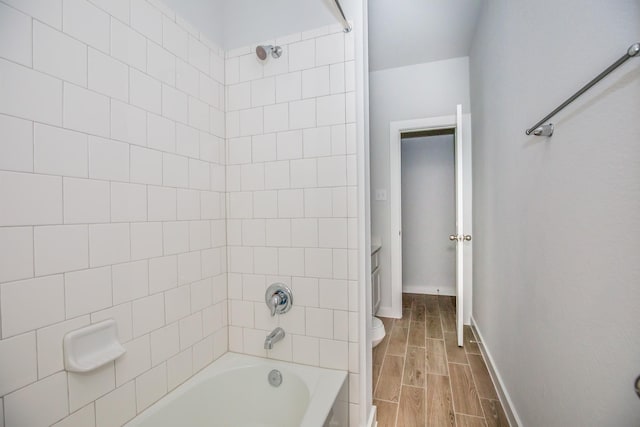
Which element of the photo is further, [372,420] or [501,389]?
[501,389]

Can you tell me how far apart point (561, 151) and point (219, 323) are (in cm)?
168

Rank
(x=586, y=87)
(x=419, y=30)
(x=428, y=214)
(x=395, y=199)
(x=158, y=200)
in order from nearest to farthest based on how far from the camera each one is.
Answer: (x=586, y=87) < (x=158, y=200) < (x=419, y=30) < (x=395, y=199) < (x=428, y=214)

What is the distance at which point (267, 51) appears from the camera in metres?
1.37

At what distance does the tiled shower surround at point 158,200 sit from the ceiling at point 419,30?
1201 millimetres

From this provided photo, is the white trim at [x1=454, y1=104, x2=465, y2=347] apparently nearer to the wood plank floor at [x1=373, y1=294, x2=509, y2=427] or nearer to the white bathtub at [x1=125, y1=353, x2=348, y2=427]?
the wood plank floor at [x1=373, y1=294, x2=509, y2=427]

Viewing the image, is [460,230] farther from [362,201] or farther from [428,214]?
[428,214]

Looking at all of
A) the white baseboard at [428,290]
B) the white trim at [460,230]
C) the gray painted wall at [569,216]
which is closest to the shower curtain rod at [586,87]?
the gray painted wall at [569,216]

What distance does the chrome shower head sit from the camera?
4.41 ft

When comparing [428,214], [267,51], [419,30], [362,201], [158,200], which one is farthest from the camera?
[428,214]

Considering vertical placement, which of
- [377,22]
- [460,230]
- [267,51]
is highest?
[377,22]

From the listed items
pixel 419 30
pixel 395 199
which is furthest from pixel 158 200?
pixel 419 30

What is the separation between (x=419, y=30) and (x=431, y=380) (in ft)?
9.03

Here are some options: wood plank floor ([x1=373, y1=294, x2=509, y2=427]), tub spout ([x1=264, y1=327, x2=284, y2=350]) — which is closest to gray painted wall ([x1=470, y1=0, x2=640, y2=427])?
wood plank floor ([x1=373, y1=294, x2=509, y2=427])

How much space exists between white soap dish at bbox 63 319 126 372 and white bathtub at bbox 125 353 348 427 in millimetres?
326
